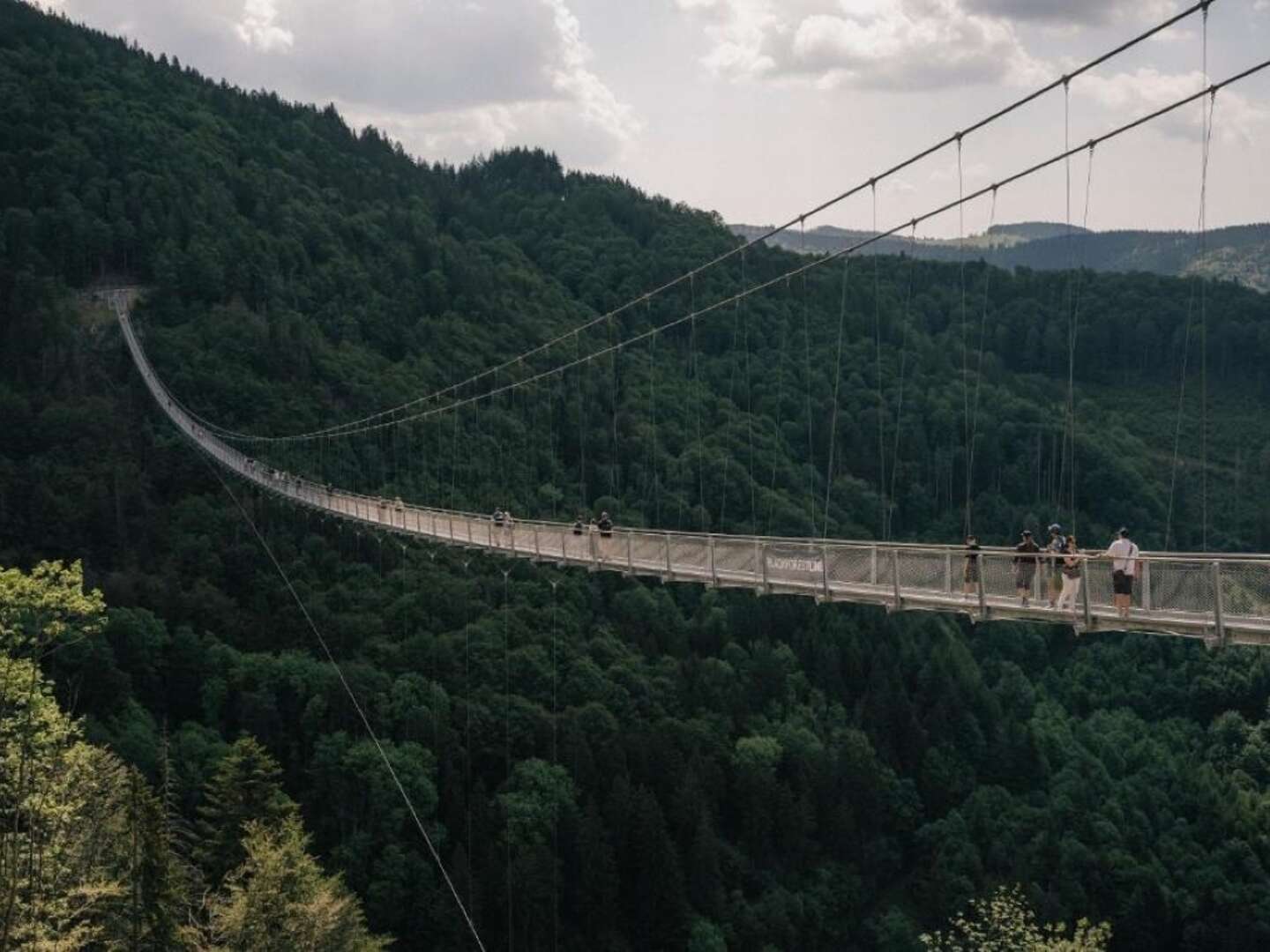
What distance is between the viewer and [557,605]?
201ft

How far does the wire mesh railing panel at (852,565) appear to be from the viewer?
49.8ft

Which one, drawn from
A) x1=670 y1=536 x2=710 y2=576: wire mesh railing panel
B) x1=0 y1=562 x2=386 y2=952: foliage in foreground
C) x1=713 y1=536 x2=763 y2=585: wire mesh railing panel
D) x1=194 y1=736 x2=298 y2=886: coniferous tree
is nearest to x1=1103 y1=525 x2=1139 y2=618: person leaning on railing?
x1=713 y1=536 x2=763 y2=585: wire mesh railing panel

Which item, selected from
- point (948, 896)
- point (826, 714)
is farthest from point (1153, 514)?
point (948, 896)

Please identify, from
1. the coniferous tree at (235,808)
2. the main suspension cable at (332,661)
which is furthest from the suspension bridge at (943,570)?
the main suspension cable at (332,661)

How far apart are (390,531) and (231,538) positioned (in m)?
27.4

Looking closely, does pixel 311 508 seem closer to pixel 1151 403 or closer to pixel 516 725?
pixel 516 725

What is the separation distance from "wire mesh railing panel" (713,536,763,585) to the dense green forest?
6958 mm

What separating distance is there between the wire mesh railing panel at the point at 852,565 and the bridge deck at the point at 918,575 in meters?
0.01

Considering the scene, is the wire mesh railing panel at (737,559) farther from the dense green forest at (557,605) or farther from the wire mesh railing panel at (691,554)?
the dense green forest at (557,605)

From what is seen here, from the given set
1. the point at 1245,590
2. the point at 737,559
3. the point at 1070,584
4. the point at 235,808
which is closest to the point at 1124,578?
the point at 1070,584

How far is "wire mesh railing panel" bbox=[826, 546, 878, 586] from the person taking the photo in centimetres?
1519

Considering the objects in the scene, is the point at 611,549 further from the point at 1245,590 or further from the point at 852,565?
the point at 1245,590

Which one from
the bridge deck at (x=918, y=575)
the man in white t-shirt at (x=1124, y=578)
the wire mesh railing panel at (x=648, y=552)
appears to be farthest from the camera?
the wire mesh railing panel at (x=648, y=552)

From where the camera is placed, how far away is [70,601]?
15500 millimetres
